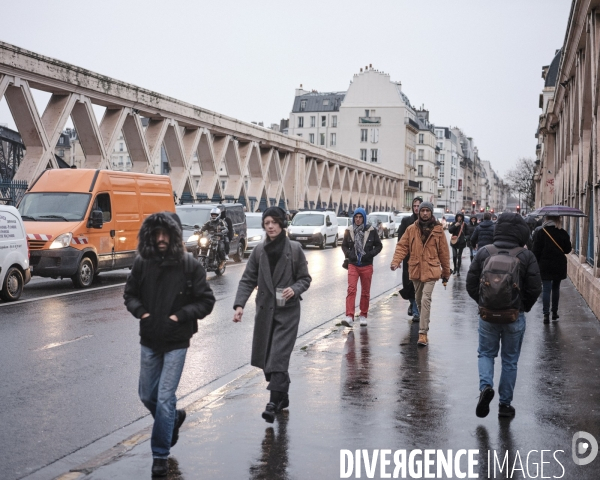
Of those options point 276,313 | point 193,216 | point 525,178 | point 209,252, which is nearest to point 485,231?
point 209,252

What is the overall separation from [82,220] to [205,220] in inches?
291

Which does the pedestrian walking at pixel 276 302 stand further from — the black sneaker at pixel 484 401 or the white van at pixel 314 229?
the white van at pixel 314 229

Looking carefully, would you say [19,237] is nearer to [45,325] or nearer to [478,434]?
[45,325]

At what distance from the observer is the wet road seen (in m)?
6.03

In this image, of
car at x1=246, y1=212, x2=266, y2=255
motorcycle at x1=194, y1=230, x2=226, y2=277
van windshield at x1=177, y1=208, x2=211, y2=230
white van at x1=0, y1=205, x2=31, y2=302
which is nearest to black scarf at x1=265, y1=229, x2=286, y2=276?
white van at x1=0, y1=205, x2=31, y2=302

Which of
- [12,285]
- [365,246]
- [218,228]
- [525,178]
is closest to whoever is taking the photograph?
[365,246]

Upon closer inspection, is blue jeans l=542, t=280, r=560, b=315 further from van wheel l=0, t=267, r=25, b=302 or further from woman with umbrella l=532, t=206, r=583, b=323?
van wheel l=0, t=267, r=25, b=302

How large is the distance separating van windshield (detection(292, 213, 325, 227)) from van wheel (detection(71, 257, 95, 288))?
66.1ft

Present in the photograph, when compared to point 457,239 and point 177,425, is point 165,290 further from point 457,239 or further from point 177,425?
point 457,239

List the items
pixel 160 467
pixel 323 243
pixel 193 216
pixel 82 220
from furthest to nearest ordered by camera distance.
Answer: pixel 323 243 → pixel 193 216 → pixel 82 220 → pixel 160 467

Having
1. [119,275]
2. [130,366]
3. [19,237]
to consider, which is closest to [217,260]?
[119,275]

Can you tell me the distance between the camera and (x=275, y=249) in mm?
6523

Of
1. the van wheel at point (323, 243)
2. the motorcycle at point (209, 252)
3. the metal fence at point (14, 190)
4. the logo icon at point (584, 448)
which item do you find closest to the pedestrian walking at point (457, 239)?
the motorcycle at point (209, 252)

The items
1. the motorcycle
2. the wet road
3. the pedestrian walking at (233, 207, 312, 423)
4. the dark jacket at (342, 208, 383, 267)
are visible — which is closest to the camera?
the wet road
